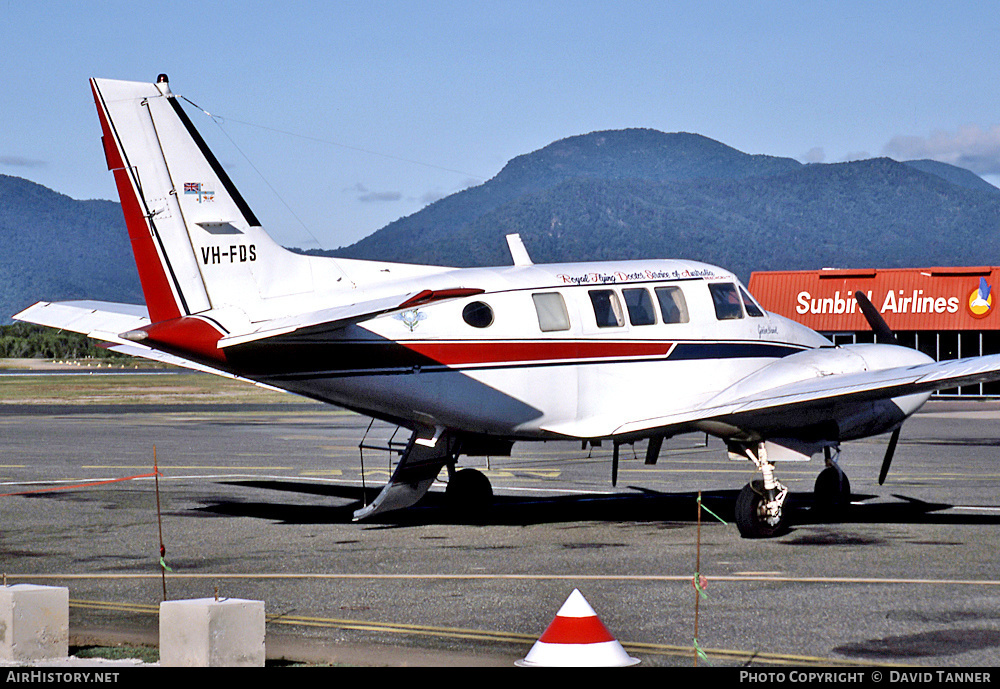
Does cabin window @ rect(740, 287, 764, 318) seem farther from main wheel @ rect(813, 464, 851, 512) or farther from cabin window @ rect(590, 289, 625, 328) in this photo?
main wheel @ rect(813, 464, 851, 512)

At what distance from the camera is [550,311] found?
16406 millimetres

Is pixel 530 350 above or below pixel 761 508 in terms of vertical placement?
above

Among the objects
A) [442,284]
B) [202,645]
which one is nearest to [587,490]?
[442,284]

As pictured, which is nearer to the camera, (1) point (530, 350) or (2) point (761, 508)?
(2) point (761, 508)

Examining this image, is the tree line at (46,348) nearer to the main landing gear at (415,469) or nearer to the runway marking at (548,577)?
the main landing gear at (415,469)

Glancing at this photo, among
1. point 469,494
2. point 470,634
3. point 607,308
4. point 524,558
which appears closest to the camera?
point 470,634

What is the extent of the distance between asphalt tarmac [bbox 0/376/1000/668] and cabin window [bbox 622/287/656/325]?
9.81ft

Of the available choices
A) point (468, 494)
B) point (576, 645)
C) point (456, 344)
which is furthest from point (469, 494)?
point (576, 645)

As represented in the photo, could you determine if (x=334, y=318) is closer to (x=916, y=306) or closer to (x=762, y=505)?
(x=762, y=505)

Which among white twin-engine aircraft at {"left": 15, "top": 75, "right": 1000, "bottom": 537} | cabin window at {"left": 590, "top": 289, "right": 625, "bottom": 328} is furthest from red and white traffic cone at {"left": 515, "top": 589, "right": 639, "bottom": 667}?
cabin window at {"left": 590, "top": 289, "right": 625, "bottom": 328}

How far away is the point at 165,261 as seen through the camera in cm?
1593

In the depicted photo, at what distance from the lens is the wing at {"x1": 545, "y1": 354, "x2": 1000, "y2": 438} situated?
15312mm

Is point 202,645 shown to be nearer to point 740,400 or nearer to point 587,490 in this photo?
point 740,400

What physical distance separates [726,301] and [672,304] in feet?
3.68
